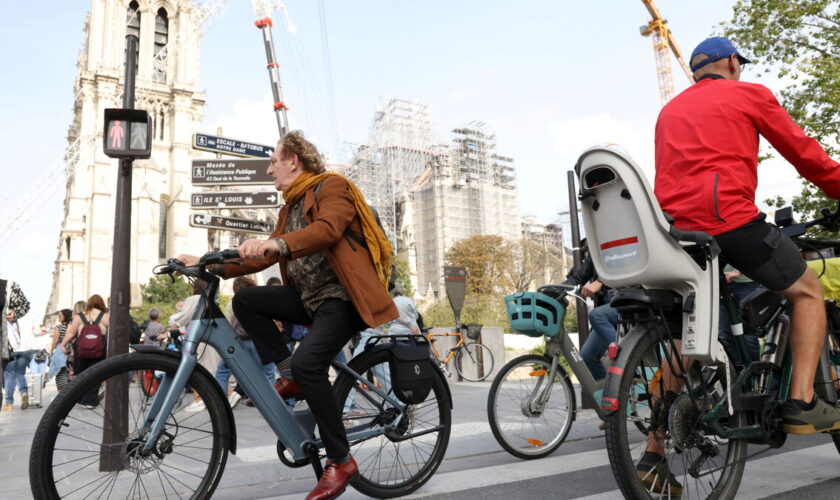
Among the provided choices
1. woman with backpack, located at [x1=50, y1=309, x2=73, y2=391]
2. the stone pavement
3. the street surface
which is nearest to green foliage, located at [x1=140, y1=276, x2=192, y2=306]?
woman with backpack, located at [x1=50, y1=309, x2=73, y2=391]

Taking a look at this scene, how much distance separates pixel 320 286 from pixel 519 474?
1.69 meters

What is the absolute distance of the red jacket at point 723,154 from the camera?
2.85 metres

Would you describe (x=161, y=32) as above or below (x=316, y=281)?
above

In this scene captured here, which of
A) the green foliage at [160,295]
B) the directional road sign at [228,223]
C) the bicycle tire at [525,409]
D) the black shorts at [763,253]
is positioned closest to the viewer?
the black shorts at [763,253]

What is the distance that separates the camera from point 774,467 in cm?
379

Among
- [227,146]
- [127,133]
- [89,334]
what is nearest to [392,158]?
[227,146]

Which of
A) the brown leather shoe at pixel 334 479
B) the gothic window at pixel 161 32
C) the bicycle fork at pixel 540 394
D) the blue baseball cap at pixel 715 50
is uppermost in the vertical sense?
the gothic window at pixel 161 32

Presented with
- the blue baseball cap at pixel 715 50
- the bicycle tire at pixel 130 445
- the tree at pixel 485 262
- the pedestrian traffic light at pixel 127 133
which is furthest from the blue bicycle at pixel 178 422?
the tree at pixel 485 262

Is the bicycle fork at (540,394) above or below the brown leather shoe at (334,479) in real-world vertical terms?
above

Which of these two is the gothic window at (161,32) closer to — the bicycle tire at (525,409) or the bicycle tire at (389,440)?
the bicycle tire at (525,409)

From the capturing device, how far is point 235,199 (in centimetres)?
1270

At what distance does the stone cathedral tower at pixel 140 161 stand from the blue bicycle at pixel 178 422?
6234 centimetres

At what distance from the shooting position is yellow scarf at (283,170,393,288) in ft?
10.6

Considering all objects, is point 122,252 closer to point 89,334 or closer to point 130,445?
point 130,445
